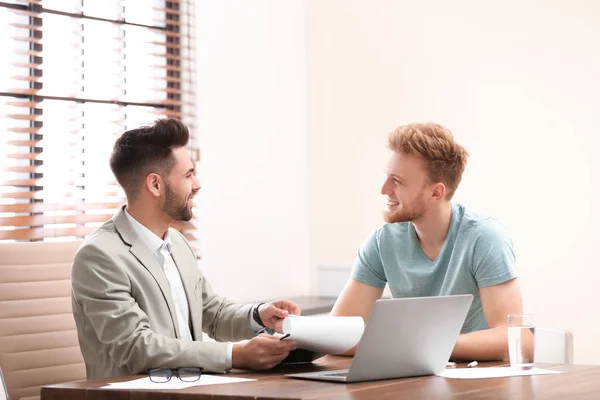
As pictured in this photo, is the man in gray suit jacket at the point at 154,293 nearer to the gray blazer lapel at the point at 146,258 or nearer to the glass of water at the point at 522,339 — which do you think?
the gray blazer lapel at the point at 146,258

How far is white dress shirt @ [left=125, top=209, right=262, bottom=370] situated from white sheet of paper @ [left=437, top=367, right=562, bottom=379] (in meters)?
0.61

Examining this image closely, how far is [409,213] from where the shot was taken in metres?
2.53

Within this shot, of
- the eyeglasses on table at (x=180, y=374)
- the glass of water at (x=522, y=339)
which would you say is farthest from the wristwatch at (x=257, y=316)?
the glass of water at (x=522, y=339)

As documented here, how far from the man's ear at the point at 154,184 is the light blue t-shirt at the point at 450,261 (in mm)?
643

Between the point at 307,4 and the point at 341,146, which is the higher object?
the point at 307,4

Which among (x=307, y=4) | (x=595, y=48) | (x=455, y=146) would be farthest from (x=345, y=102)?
(x=455, y=146)

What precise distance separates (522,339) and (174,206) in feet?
3.16

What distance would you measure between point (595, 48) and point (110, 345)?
2.49 metres

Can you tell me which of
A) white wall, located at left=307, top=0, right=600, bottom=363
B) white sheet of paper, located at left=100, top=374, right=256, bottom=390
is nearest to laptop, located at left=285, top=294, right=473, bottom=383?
white sheet of paper, located at left=100, top=374, right=256, bottom=390

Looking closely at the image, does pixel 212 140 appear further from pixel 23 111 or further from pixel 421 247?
pixel 421 247

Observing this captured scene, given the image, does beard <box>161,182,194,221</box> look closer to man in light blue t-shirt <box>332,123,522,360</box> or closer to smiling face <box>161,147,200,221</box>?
smiling face <box>161,147,200,221</box>

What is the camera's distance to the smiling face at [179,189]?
2.39m

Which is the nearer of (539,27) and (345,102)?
(539,27)

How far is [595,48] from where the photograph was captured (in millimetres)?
3705
